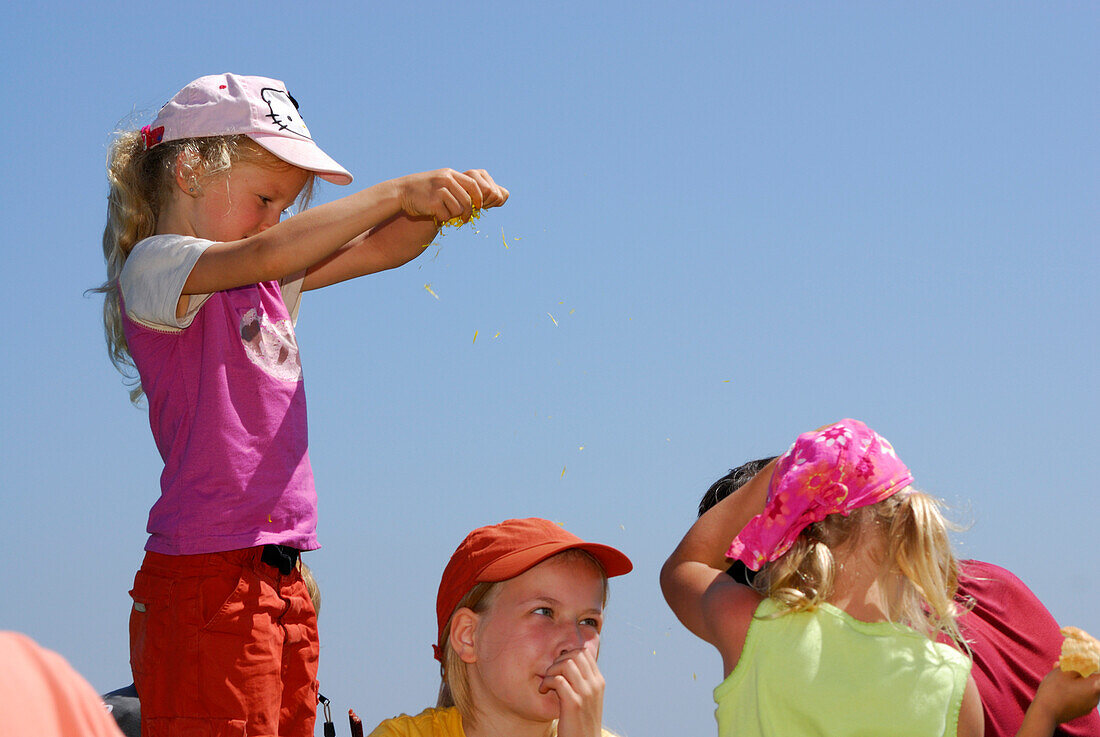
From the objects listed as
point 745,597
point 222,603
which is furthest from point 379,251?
point 745,597

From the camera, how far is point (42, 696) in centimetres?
105

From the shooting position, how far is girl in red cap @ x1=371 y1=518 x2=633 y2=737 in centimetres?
356

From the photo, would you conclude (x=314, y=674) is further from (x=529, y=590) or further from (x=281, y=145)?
(x=281, y=145)

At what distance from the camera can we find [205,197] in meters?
3.96

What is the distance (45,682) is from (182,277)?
2.79 metres

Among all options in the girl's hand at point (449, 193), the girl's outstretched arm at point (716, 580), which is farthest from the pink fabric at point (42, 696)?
the girl's hand at point (449, 193)

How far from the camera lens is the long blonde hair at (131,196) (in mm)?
4051

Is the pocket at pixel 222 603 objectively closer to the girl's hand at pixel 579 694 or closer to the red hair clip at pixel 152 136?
the girl's hand at pixel 579 694

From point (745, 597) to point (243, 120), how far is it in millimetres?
2350

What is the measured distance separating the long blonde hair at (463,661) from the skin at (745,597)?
12.1 inches

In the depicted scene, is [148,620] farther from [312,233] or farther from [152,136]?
[152,136]

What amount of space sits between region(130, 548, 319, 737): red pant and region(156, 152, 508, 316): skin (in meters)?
0.87

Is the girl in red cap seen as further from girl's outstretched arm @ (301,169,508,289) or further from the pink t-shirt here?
girl's outstretched arm @ (301,169,508,289)

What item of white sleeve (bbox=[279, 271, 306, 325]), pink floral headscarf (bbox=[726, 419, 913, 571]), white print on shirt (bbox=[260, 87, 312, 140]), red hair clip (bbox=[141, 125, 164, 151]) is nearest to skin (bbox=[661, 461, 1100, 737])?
pink floral headscarf (bbox=[726, 419, 913, 571])
